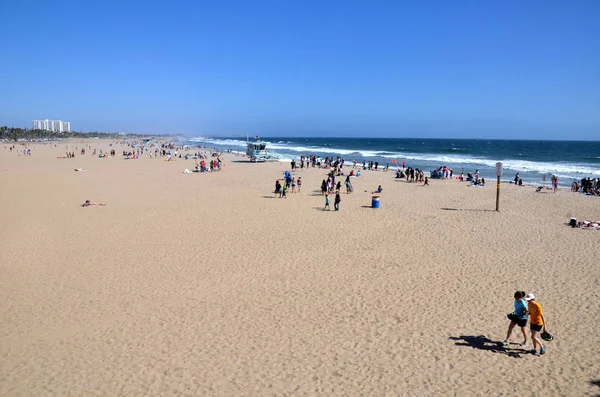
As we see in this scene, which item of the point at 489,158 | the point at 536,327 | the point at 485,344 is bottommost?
the point at 485,344

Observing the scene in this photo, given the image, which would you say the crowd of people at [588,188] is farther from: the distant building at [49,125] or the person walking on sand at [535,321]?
the distant building at [49,125]

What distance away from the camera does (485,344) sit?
6586mm

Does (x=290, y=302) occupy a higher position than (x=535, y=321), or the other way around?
(x=535, y=321)

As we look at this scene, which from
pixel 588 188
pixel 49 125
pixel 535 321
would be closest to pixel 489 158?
pixel 588 188

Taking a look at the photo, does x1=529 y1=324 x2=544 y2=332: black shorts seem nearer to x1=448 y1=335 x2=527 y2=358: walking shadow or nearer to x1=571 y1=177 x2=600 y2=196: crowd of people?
x1=448 y1=335 x2=527 y2=358: walking shadow

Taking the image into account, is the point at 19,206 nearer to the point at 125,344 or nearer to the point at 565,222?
the point at 125,344

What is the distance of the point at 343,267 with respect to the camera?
33.9 ft

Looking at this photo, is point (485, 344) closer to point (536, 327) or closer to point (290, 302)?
point (536, 327)

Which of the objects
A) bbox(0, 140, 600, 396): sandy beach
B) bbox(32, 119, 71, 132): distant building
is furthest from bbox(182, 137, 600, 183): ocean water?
bbox(32, 119, 71, 132): distant building

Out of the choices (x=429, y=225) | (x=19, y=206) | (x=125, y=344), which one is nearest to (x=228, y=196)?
(x=19, y=206)

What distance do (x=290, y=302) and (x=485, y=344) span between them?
3701 mm

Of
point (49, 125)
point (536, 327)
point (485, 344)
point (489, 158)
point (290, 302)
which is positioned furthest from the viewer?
point (49, 125)

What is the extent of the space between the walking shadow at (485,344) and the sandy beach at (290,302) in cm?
3

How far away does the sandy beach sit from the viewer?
19.0 ft
